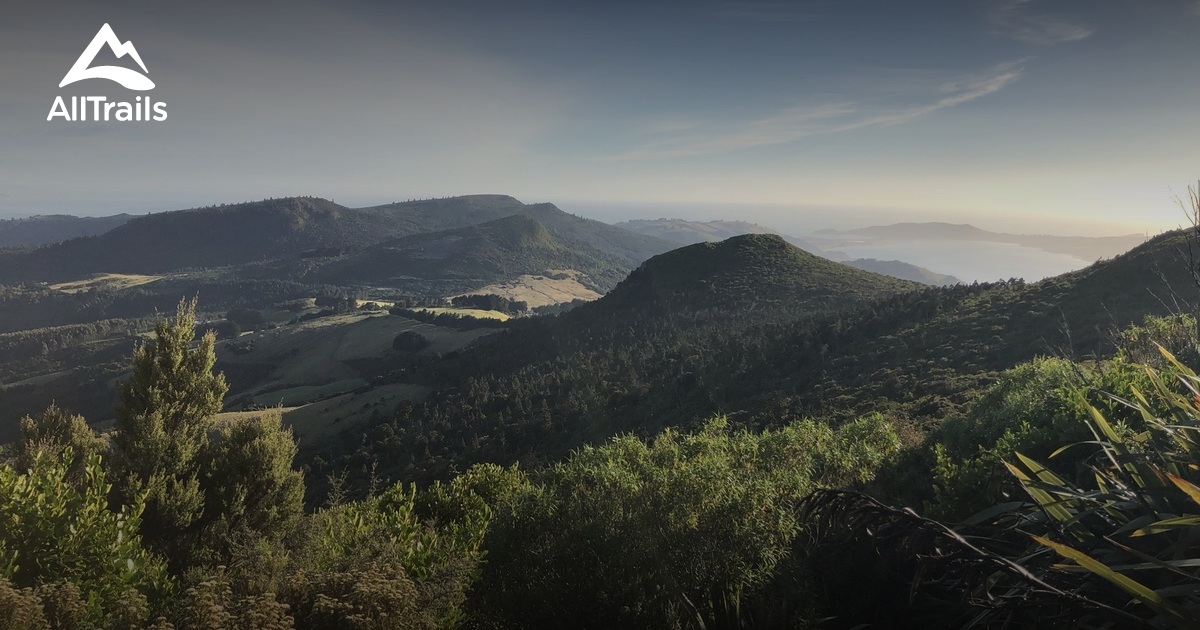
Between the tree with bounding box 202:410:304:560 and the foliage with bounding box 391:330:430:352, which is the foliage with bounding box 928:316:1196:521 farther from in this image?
the foliage with bounding box 391:330:430:352

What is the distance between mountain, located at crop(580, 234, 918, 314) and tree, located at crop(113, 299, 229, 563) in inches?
2416

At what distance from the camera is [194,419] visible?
1430 centimetres

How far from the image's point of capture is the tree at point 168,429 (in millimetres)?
12891

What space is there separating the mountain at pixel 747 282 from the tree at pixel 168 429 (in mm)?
61365

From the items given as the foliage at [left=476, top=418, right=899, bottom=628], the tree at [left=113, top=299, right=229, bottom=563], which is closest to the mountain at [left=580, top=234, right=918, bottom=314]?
the foliage at [left=476, top=418, right=899, bottom=628]

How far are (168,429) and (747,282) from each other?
75.5 metres

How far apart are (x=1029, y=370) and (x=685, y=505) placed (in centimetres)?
1557

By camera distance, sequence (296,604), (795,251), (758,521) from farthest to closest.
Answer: (795,251) < (758,521) < (296,604)

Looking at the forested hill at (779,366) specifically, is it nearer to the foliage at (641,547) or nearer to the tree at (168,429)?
the foliage at (641,547)

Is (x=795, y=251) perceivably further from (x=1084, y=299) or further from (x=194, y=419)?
(x=194, y=419)

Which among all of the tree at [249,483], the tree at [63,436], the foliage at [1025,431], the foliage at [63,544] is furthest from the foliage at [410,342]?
the foliage at [1025,431]

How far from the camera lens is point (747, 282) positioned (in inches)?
3177

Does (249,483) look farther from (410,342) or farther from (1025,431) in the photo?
(410,342)

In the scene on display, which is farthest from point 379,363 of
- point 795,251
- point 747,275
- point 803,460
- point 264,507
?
point 803,460
